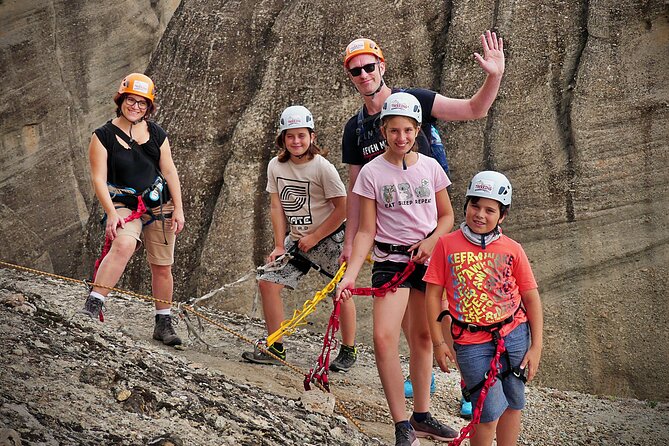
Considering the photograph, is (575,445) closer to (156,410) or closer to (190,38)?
(156,410)

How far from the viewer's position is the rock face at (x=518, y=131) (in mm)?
11195

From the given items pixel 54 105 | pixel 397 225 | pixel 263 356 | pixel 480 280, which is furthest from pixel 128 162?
pixel 54 105

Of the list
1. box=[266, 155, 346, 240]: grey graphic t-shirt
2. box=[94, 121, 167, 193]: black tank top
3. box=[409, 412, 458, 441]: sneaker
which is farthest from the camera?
box=[266, 155, 346, 240]: grey graphic t-shirt

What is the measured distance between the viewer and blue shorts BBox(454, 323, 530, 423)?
17.2ft

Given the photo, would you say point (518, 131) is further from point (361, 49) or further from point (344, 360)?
point (361, 49)

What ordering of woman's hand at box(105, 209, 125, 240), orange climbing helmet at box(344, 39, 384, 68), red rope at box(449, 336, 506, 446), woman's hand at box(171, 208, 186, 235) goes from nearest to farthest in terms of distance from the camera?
red rope at box(449, 336, 506, 446) → orange climbing helmet at box(344, 39, 384, 68) → woman's hand at box(105, 209, 125, 240) → woman's hand at box(171, 208, 186, 235)

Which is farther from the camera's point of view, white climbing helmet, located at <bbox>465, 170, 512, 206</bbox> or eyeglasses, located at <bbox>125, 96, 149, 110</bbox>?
eyeglasses, located at <bbox>125, 96, 149, 110</bbox>

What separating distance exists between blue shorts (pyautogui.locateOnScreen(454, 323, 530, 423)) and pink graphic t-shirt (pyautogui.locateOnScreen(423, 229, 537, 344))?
0.15 ft

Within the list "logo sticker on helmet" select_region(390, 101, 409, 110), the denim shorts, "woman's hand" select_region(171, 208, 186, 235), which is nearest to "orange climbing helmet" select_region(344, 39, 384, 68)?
"logo sticker on helmet" select_region(390, 101, 409, 110)

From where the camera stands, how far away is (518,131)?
11.5 m

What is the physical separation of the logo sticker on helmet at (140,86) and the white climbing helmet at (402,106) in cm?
201

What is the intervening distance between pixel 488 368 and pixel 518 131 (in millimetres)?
6690

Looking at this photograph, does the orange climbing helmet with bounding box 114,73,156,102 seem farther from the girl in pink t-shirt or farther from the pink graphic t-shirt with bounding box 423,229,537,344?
the pink graphic t-shirt with bounding box 423,229,537,344

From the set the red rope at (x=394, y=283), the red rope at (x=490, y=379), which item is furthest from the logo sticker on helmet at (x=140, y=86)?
the red rope at (x=490, y=379)
